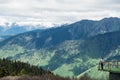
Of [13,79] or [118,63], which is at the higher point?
[118,63]

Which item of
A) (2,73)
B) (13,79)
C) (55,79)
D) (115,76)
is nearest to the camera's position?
(115,76)

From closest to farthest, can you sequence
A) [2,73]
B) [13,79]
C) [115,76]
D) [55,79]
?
[115,76] < [13,79] < [55,79] < [2,73]

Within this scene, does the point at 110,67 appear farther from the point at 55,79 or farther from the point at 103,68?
the point at 55,79

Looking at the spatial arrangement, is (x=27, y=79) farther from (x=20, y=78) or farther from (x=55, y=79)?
(x=55, y=79)

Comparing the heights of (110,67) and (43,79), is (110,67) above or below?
above

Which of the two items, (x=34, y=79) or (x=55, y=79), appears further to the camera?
(x=55, y=79)

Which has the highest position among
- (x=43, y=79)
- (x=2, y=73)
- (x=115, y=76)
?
(x=115, y=76)

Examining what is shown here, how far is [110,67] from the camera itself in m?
60.6

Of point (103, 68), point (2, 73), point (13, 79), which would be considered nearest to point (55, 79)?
point (13, 79)

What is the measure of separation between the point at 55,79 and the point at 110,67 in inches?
1463

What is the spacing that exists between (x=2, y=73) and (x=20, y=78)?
5069 cm

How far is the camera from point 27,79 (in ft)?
284

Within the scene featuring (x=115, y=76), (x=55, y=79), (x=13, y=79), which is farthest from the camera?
(x=55, y=79)

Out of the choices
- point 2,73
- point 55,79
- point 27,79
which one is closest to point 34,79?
point 27,79
